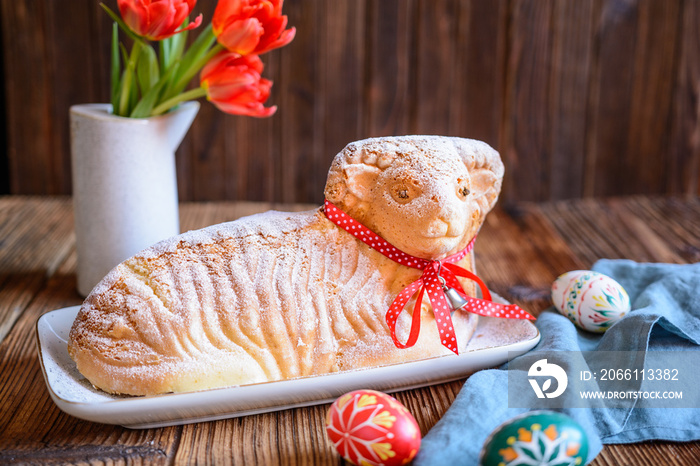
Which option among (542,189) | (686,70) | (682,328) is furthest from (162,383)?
(686,70)

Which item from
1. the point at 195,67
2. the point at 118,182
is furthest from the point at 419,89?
the point at 118,182

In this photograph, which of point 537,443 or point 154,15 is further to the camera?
point 154,15

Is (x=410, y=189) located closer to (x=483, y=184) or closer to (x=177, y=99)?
(x=483, y=184)

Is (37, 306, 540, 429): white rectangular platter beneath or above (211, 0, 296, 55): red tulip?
beneath

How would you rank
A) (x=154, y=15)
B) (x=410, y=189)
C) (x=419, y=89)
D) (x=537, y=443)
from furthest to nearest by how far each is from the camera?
(x=419, y=89), (x=154, y=15), (x=410, y=189), (x=537, y=443)

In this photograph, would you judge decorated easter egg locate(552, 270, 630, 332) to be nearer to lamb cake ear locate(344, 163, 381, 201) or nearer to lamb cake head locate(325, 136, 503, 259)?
lamb cake head locate(325, 136, 503, 259)

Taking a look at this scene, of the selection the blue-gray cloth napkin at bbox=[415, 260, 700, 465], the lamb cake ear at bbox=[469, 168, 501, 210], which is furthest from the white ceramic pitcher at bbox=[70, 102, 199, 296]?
the blue-gray cloth napkin at bbox=[415, 260, 700, 465]

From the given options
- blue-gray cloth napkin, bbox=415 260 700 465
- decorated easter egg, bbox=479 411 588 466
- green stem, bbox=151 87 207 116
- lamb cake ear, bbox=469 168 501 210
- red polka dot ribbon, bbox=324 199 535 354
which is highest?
green stem, bbox=151 87 207 116
